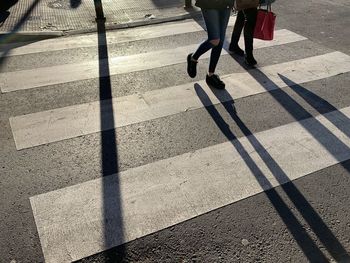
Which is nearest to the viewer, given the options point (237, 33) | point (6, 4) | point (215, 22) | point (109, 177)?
point (109, 177)

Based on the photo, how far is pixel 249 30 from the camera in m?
5.73

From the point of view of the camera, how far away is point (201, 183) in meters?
3.49

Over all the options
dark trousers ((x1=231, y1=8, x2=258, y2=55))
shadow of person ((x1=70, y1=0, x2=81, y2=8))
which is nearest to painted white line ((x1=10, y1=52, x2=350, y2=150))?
dark trousers ((x1=231, y1=8, x2=258, y2=55))

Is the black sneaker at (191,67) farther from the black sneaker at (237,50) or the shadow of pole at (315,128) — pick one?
the black sneaker at (237,50)

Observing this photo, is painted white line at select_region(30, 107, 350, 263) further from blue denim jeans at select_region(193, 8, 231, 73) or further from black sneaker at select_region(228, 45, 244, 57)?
black sneaker at select_region(228, 45, 244, 57)

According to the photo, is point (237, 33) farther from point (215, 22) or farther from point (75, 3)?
point (75, 3)

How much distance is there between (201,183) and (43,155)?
1668mm

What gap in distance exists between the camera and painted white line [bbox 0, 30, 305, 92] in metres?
5.34

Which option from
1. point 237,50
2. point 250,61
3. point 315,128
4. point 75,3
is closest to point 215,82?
point 250,61

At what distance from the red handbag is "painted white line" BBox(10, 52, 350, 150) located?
56 centimetres

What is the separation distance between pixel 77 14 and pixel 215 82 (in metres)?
4.48

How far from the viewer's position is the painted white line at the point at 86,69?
5.34 meters

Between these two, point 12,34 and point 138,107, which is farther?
point 12,34

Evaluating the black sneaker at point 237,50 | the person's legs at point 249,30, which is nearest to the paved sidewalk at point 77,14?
the black sneaker at point 237,50
